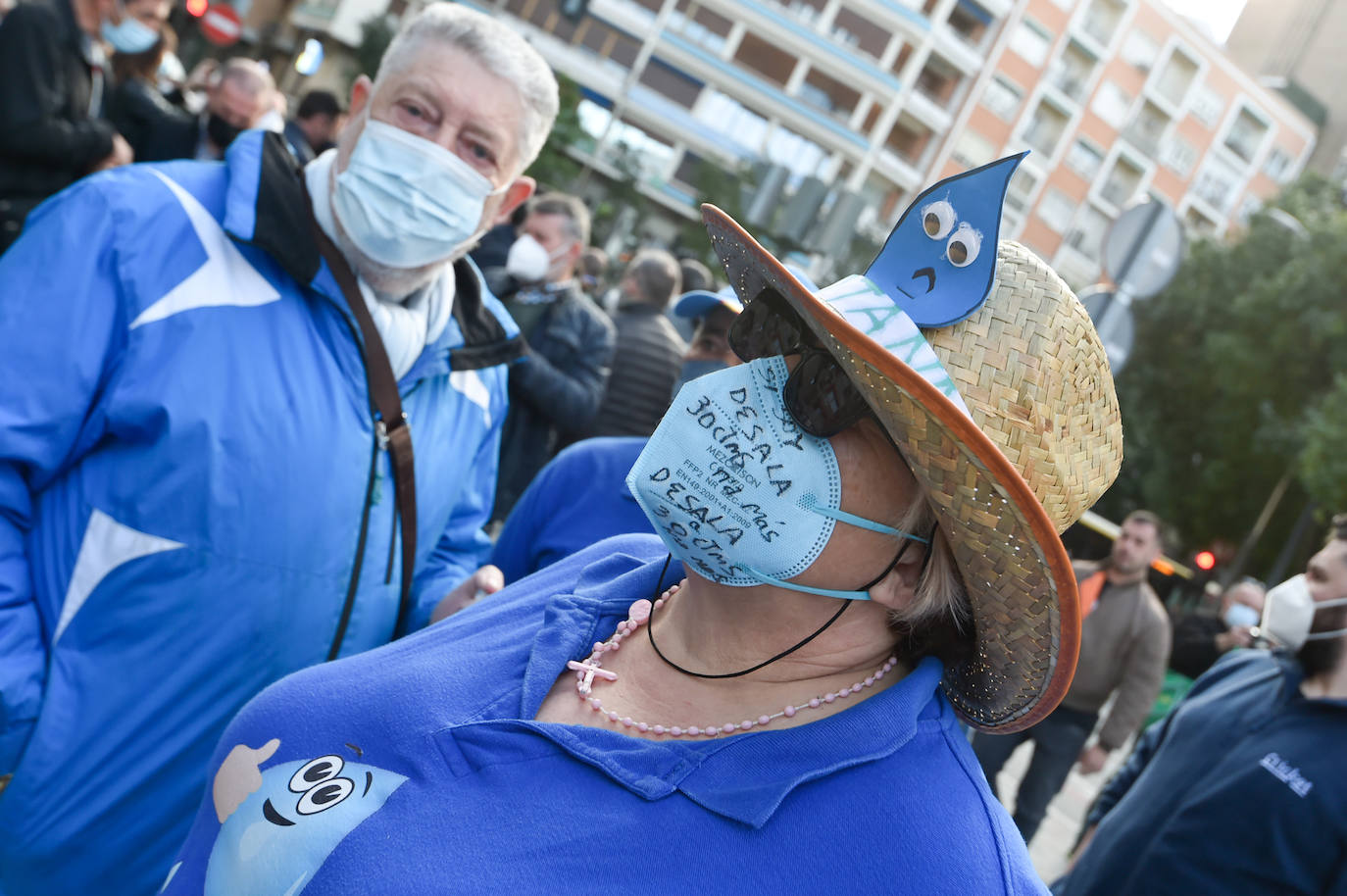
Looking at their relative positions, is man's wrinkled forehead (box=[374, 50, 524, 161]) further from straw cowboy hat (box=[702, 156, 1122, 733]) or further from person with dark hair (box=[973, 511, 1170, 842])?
person with dark hair (box=[973, 511, 1170, 842])

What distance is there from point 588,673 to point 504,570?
1.23m

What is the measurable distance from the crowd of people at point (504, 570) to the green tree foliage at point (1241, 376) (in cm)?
1727

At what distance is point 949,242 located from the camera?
1302mm

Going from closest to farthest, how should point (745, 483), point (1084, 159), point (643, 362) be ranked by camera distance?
point (745, 483) < point (643, 362) < point (1084, 159)

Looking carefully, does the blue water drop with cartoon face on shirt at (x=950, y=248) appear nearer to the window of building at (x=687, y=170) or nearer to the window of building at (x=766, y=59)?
the window of building at (x=687, y=170)

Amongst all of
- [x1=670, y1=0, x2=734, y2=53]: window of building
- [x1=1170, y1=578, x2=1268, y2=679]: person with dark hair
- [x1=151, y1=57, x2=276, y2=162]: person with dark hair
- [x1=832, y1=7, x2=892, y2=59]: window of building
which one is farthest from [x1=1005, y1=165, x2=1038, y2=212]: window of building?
[x1=151, y1=57, x2=276, y2=162]: person with dark hair

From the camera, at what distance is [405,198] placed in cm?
225

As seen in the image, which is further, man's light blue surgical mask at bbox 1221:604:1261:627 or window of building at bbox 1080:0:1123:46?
window of building at bbox 1080:0:1123:46

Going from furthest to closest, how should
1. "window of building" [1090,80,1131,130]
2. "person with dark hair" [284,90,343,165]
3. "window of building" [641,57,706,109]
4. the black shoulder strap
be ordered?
1. "window of building" [1090,80,1131,130]
2. "window of building" [641,57,706,109]
3. "person with dark hair" [284,90,343,165]
4. the black shoulder strap

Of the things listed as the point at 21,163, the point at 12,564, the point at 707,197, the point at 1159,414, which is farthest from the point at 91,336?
the point at 707,197

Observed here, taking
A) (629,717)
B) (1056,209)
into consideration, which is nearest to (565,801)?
(629,717)

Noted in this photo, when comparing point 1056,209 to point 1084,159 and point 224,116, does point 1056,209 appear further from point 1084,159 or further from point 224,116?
point 224,116

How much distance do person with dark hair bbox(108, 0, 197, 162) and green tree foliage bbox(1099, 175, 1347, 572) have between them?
16944mm

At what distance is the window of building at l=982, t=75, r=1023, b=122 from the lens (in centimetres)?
4091
